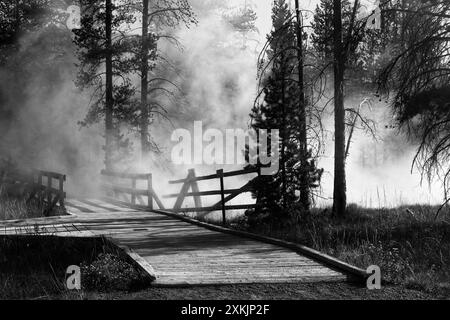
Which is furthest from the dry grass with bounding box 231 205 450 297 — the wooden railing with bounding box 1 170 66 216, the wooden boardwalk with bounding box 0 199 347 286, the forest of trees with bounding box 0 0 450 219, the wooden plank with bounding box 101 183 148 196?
the wooden railing with bounding box 1 170 66 216

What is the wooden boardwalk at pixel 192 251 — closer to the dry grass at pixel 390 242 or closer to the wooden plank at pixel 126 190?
the dry grass at pixel 390 242

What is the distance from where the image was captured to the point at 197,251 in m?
7.84

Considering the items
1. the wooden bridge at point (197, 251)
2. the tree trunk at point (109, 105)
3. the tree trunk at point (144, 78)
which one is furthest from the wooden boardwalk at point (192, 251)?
the tree trunk at point (144, 78)

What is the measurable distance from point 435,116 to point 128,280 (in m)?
6.36

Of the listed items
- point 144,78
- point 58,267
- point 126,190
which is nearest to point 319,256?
point 58,267

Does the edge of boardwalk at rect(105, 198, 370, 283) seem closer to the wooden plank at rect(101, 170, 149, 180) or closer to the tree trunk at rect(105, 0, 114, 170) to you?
the wooden plank at rect(101, 170, 149, 180)

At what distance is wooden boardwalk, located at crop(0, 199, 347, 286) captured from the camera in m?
6.14

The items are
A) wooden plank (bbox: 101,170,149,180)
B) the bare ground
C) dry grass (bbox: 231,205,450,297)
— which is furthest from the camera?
wooden plank (bbox: 101,170,149,180)

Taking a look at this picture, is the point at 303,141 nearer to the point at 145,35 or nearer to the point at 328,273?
the point at 328,273

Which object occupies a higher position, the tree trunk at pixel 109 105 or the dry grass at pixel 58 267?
the tree trunk at pixel 109 105

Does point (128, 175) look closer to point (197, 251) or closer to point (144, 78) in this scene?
point (144, 78)

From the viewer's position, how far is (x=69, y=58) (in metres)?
28.3

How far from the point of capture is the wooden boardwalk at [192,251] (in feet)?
20.1

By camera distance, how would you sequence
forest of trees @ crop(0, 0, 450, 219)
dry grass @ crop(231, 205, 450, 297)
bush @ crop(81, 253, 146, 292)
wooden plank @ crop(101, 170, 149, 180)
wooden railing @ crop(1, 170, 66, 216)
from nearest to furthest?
bush @ crop(81, 253, 146, 292), dry grass @ crop(231, 205, 450, 297), forest of trees @ crop(0, 0, 450, 219), wooden railing @ crop(1, 170, 66, 216), wooden plank @ crop(101, 170, 149, 180)
